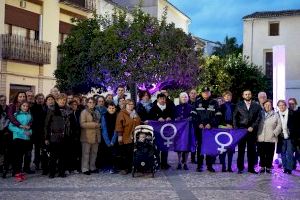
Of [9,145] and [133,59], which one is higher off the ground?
[133,59]

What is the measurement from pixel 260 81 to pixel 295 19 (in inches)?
266

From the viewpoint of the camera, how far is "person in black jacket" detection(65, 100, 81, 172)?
11359 millimetres

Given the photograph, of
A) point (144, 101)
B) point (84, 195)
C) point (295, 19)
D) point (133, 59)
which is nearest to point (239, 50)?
point (295, 19)

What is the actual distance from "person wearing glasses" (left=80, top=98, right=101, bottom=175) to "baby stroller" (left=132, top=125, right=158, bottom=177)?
950 mm

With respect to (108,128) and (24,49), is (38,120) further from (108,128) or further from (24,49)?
(24,49)

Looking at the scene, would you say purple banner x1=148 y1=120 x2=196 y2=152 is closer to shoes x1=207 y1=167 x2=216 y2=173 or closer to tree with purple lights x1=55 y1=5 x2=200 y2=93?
shoes x1=207 y1=167 x2=216 y2=173

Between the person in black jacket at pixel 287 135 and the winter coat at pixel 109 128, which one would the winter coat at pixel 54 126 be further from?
the person in black jacket at pixel 287 135

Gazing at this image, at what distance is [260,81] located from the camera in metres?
35.8

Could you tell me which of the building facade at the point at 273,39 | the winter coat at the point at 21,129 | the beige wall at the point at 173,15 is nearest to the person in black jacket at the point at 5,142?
the winter coat at the point at 21,129

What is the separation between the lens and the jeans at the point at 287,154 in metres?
12.1

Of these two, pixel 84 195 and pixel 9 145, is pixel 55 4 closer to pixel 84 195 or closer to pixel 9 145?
pixel 9 145

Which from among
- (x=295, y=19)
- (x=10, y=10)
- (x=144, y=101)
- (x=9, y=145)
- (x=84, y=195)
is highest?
(x=295, y=19)

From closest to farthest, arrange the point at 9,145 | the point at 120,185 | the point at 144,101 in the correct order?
the point at 120,185 < the point at 9,145 < the point at 144,101

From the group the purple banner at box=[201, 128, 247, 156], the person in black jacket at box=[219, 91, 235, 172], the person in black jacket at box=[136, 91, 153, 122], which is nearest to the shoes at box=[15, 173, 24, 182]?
the person in black jacket at box=[136, 91, 153, 122]
